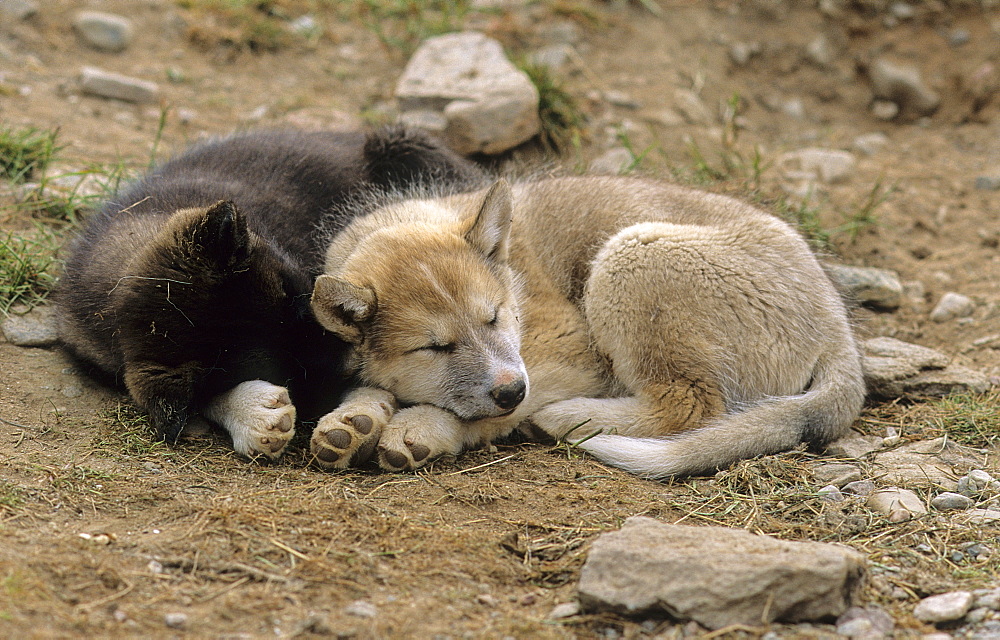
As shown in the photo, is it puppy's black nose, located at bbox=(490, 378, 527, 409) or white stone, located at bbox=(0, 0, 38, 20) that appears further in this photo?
white stone, located at bbox=(0, 0, 38, 20)

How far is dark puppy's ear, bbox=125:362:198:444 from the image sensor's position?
4.14m

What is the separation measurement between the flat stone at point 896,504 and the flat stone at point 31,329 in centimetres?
407

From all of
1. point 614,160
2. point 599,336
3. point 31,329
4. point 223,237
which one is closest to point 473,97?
point 614,160

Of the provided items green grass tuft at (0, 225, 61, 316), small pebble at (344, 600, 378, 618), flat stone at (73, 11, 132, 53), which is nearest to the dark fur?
green grass tuft at (0, 225, 61, 316)

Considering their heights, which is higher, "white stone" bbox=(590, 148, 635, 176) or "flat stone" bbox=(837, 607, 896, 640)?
"flat stone" bbox=(837, 607, 896, 640)

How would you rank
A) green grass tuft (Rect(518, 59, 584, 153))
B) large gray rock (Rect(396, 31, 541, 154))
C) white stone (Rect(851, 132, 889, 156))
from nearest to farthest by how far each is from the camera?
large gray rock (Rect(396, 31, 541, 154)), green grass tuft (Rect(518, 59, 584, 153)), white stone (Rect(851, 132, 889, 156))

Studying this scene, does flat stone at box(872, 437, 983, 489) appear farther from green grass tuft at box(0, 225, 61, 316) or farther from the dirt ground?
green grass tuft at box(0, 225, 61, 316)

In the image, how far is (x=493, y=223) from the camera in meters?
4.68

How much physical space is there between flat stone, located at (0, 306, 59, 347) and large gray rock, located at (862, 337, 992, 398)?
14.5 feet

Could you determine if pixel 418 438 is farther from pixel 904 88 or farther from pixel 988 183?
pixel 904 88

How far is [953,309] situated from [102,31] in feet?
24.0

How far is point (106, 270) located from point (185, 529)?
5.42ft

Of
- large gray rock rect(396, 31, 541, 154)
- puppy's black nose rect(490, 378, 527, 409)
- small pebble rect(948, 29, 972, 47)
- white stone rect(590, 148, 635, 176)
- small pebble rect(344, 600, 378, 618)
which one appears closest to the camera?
small pebble rect(344, 600, 378, 618)

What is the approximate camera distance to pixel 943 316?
601 centimetres
